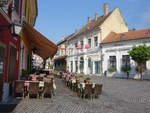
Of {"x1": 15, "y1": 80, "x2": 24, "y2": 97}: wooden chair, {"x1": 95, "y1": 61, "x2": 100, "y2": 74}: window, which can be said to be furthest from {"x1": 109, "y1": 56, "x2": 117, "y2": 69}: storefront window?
{"x1": 15, "y1": 80, "x2": 24, "y2": 97}: wooden chair

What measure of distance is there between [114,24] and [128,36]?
227 inches

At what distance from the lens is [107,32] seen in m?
27.4

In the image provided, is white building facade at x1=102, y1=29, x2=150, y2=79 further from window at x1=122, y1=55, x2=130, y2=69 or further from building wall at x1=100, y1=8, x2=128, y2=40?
building wall at x1=100, y1=8, x2=128, y2=40

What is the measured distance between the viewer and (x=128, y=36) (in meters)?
23.8

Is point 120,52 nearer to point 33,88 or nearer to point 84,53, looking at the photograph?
point 84,53

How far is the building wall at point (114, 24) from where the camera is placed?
27.1 m

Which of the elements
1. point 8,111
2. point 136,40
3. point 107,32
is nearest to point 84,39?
point 107,32

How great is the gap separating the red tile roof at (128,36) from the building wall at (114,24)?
906 millimetres

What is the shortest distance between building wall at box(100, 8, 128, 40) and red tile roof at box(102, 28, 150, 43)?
906 millimetres

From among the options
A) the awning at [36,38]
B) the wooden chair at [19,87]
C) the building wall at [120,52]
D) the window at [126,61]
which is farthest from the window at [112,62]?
the wooden chair at [19,87]

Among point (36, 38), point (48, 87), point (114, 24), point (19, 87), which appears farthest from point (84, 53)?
point (19, 87)

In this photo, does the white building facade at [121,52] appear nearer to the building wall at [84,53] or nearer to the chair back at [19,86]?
the building wall at [84,53]

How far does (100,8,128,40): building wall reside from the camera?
2709cm

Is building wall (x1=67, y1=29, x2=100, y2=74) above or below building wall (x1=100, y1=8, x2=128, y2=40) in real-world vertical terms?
below
